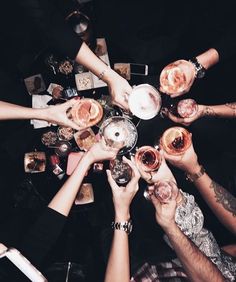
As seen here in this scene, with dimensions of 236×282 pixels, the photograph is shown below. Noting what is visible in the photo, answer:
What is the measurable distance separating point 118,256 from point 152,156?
0.79 meters

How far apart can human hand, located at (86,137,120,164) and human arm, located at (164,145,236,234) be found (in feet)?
1.46

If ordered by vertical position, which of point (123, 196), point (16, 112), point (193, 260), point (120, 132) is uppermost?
point (16, 112)

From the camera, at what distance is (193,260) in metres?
2.21

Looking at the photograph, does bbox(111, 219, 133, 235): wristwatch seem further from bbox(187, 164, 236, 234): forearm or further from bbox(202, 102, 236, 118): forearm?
bbox(202, 102, 236, 118): forearm

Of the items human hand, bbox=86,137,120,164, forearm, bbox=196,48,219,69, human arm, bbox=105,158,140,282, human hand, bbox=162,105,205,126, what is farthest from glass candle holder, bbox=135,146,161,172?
forearm, bbox=196,48,219,69

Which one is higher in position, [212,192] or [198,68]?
[198,68]

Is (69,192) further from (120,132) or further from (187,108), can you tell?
(187,108)

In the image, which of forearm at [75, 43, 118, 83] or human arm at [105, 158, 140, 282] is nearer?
human arm at [105, 158, 140, 282]

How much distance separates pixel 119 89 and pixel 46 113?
0.62 metres

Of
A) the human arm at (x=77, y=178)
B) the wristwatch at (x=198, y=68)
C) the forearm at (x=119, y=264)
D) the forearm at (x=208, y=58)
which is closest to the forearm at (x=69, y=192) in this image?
the human arm at (x=77, y=178)

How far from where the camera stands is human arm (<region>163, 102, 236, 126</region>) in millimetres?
2703

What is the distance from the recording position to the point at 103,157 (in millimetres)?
2488

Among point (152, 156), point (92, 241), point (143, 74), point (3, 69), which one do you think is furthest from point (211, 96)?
point (3, 69)

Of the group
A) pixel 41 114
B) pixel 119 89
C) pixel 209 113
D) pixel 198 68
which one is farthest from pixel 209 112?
pixel 41 114
